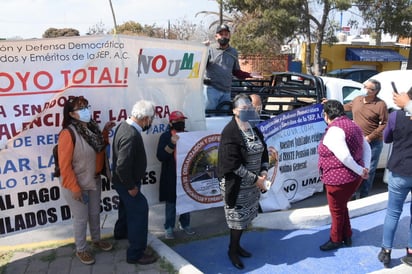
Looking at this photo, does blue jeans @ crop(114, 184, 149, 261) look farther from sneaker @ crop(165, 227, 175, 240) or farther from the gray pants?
sneaker @ crop(165, 227, 175, 240)

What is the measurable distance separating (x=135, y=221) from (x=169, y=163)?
0.83 meters

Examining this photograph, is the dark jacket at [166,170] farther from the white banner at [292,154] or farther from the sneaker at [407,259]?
the sneaker at [407,259]

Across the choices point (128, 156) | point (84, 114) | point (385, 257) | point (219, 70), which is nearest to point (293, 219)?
point (385, 257)

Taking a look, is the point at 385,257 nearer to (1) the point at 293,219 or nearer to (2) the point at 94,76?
(1) the point at 293,219

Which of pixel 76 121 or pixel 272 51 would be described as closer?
pixel 76 121

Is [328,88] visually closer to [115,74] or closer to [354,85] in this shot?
[354,85]

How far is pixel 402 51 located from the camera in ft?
102

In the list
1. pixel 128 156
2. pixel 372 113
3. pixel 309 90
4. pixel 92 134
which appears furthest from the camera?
pixel 309 90

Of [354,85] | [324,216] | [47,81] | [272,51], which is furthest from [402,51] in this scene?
[47,81]

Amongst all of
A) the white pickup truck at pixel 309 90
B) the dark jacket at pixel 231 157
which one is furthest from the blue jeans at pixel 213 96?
the dark jacket at pixel 231 157

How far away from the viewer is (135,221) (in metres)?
3.74

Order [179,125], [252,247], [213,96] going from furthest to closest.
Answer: [213,96] < [252,247] < [179,125]

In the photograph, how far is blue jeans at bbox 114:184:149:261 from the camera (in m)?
3.71

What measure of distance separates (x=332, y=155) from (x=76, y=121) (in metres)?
2.48
